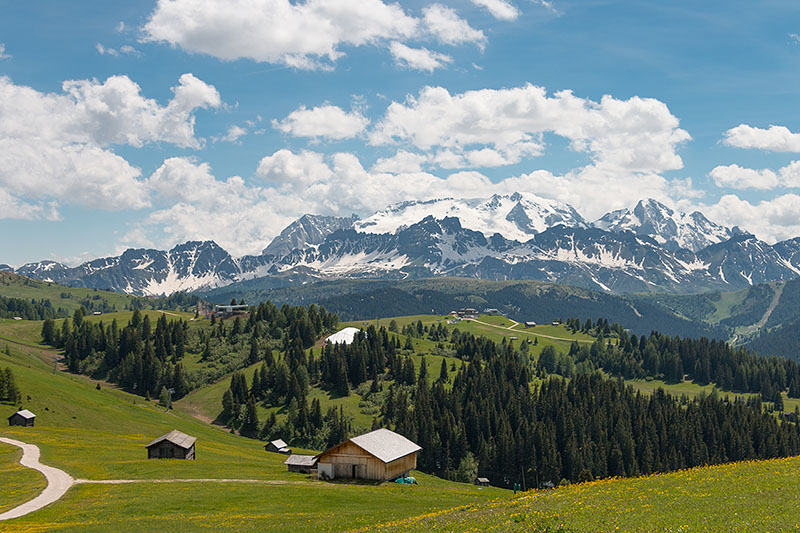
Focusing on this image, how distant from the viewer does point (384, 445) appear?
91.2m

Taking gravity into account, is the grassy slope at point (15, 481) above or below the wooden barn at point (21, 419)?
above

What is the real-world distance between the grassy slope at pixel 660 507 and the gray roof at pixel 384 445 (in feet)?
116

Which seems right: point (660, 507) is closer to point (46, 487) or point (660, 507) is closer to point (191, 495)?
point (191, 495)

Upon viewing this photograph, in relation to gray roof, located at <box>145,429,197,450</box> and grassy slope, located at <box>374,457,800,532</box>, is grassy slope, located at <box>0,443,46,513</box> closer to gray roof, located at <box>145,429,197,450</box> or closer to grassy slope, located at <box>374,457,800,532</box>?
gray roof, located at <box>145,429,197,450</box>

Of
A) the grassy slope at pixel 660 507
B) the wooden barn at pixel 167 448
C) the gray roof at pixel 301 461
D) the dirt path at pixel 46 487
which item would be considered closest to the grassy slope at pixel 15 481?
the dirt path at pixel 46 487

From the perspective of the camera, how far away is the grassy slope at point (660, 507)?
36.8 meters

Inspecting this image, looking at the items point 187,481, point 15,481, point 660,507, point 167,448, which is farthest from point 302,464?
point 660,507

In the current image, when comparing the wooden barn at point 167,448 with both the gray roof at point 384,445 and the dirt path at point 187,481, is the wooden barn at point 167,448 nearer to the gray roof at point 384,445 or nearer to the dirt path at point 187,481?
the dirt path at point 187,481

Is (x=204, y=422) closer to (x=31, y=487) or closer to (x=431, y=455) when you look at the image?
(x=431, y=455)

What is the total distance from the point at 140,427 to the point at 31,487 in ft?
258

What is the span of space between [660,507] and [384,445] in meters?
54.3

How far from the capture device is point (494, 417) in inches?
7082

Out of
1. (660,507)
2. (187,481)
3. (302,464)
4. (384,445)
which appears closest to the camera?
(660,507)

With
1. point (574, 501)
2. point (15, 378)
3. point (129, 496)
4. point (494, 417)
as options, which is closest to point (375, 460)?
point (129, 496)
